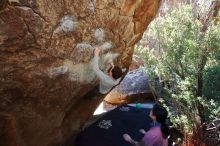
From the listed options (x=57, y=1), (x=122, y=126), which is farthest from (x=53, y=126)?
(x=57, y=1)

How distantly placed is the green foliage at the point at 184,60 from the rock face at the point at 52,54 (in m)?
0.42

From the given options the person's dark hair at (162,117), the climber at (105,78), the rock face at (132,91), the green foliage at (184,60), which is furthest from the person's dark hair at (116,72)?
the rock face at (132,91)

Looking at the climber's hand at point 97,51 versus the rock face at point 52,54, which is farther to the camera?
the climber's hand at point 97,51

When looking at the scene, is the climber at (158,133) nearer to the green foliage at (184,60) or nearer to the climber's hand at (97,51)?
the green foliage at (184,60)

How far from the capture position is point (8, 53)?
414cm

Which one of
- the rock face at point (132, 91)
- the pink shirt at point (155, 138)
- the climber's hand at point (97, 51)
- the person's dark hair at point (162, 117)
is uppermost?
the climber's hand at point (97, 51)

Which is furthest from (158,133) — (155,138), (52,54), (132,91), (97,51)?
(132,91)

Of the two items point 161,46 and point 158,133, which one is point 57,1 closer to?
point 158,133

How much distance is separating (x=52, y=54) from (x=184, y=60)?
1841 millimetres

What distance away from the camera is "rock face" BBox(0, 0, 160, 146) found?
13.4 ft

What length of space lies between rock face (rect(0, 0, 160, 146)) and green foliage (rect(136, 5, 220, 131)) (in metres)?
0.42

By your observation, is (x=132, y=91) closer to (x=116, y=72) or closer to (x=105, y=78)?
(x=116, y=72)

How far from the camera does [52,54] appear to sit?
14.7ft

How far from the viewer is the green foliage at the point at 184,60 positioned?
512cm
